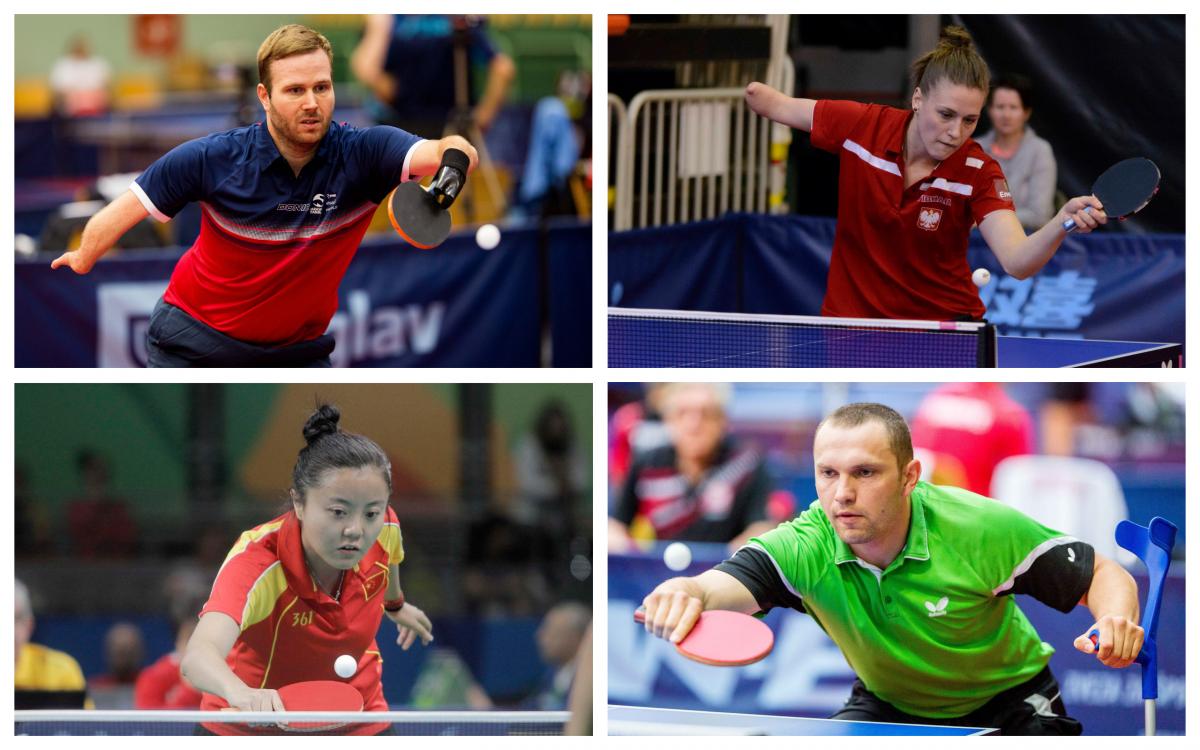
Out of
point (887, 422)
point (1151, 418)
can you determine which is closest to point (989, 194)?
point (887, 422)

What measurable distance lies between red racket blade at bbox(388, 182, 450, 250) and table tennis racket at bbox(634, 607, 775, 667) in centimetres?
110

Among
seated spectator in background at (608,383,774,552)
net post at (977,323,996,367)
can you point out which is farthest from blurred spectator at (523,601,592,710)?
net post at (977,323,996,367)

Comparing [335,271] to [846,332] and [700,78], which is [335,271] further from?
[700,78]

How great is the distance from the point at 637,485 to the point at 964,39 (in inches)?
94.1

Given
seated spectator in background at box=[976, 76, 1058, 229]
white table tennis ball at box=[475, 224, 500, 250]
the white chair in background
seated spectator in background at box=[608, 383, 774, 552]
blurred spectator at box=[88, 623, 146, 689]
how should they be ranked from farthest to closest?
blurred spectator at box=[88, 623, 146, 689], white table tennis ball at box=[475, 224, 500, 250], the white chair in background, seated spectator in background at box=[608, 383, 774, 552], seated spectator in background at box=[976, 76, 1058, 229]

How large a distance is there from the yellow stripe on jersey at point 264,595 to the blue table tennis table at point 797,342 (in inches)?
46.6

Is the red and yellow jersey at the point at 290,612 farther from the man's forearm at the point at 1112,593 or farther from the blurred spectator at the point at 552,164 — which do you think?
the blurred spectator at the point at 552,164

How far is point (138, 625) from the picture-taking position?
9.06 metres

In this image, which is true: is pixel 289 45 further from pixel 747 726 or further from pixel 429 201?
pixel 747 726

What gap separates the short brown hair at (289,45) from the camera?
3.87 m

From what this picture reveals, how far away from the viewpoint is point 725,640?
11.8 ft

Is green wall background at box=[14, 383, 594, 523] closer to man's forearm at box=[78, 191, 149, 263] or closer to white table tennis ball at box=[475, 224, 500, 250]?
white table tennis ball at box=[475, 224, 500, 250]

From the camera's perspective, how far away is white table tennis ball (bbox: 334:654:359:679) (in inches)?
166

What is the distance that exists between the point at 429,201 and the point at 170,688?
87.3 inches
